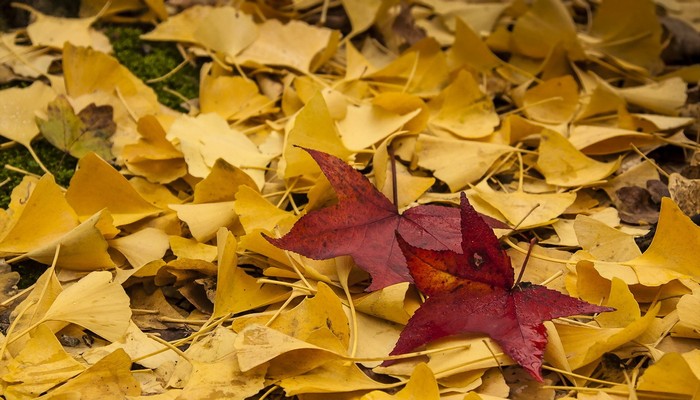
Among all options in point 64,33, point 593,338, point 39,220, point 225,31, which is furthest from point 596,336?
point 64,33

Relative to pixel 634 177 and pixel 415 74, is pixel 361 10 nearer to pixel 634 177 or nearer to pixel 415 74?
pixel 415 74

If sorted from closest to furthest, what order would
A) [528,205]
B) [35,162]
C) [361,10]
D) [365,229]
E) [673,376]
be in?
1. [673,376]
2. [365,229]
3. [528,205]
4. [35,162]
5. [361,10]

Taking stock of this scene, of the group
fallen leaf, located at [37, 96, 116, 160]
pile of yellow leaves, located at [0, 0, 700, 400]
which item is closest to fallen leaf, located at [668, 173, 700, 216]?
pile of yellow leaves, located at [0, 0, 700, 400]

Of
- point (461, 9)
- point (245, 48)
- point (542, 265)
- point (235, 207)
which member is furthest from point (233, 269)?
point (461, 9)

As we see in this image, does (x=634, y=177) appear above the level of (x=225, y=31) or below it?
below

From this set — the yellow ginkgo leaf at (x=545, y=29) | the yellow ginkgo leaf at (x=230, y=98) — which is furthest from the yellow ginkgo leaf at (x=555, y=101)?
the yellow ginkgo leaf at (x=230, y=98)

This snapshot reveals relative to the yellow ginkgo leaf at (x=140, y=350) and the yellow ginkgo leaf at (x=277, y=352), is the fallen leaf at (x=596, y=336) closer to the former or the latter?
the yellow ginkgo leaf at (x=277, y=352)

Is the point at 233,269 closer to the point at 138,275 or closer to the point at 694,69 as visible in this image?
→ the point at 138,275
